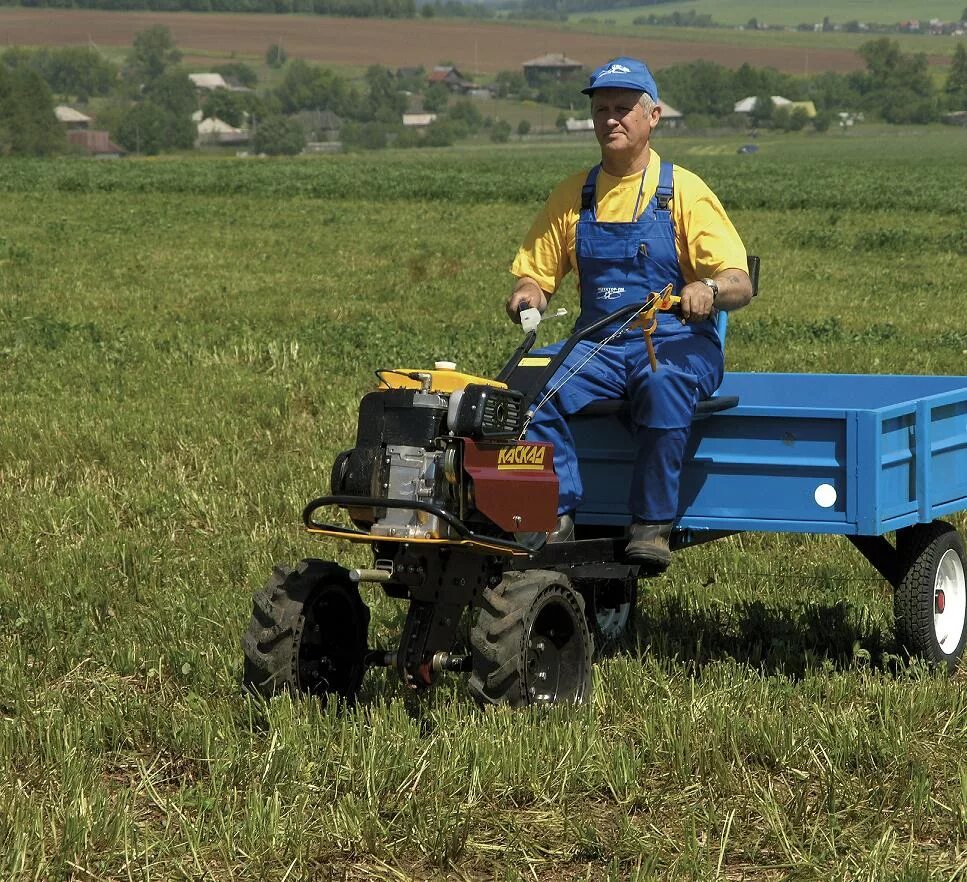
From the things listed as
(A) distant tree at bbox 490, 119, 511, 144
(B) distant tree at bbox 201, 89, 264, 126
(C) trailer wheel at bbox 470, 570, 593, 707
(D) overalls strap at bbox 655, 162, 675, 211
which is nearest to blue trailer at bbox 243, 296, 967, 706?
(C) trailer wheel at bbox 470, 570, 593, 707

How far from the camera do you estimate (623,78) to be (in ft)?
20.1

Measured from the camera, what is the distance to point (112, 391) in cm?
1198

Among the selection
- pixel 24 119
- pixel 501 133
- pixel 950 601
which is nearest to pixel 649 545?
pixel 950 601

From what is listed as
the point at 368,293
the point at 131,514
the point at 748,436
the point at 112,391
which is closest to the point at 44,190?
the point at 368,293

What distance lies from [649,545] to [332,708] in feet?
4.27

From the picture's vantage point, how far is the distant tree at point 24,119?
115m

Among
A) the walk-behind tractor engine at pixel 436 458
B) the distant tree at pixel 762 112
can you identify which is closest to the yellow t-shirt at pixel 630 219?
the walk-behind tractor engine at pixel 436 458

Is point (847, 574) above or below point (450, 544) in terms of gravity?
below

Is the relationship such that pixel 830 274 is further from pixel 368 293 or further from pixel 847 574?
pixel 847 574

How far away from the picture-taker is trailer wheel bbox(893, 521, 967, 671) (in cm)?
624

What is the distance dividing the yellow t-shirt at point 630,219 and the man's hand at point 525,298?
5 centimetres

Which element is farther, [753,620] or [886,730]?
[753,620]

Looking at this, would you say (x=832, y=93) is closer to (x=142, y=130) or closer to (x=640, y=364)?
(x=142, y=130)

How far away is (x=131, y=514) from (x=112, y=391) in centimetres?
340
